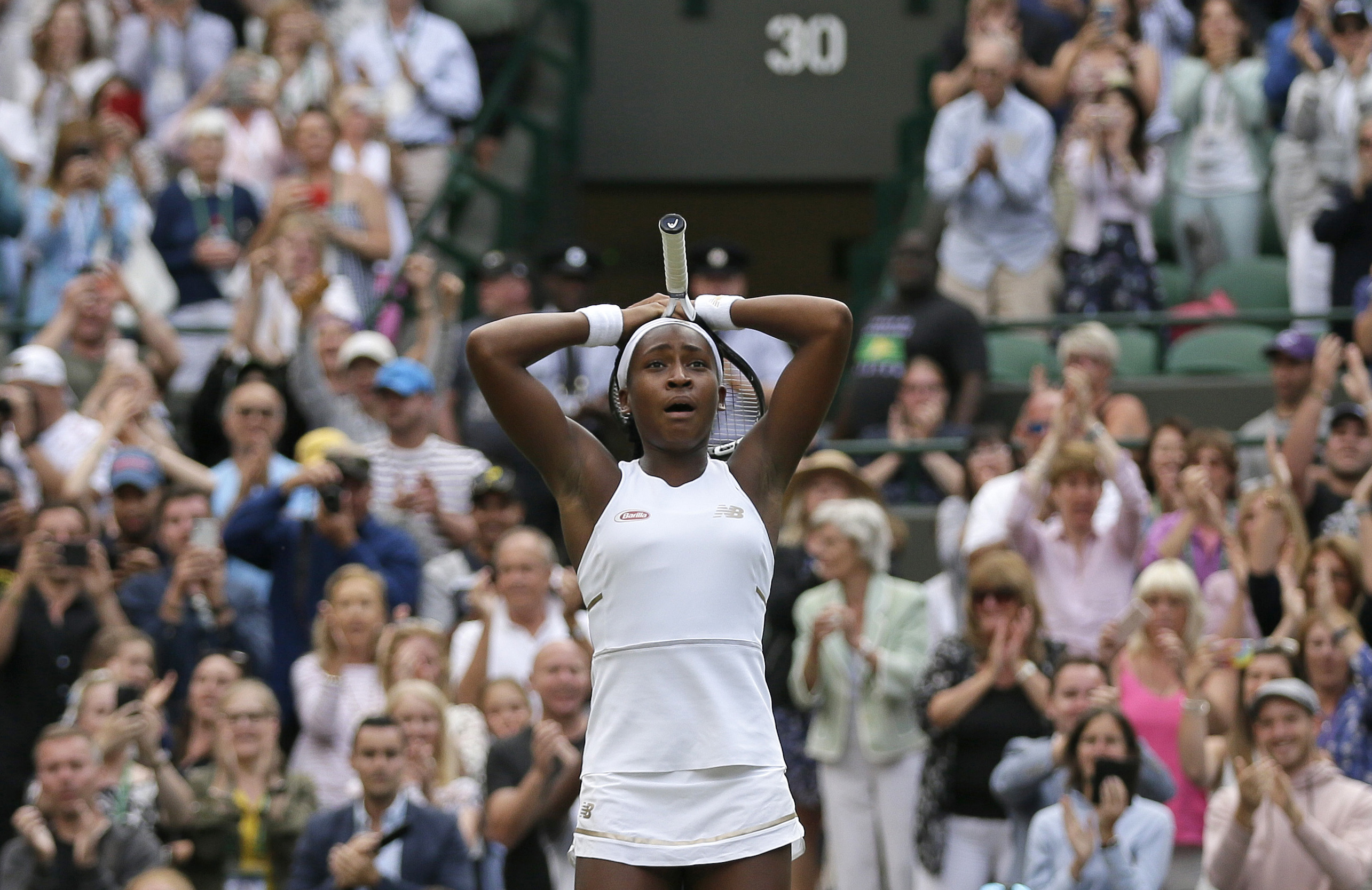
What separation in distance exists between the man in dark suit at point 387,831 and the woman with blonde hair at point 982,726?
170 centimetres

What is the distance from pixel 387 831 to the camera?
775 cm

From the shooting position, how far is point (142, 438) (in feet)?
32.9

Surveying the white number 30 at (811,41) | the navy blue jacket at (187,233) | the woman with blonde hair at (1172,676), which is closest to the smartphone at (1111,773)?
the woman with blonde hair at (1172,676)

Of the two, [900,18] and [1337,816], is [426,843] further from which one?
[900,18]

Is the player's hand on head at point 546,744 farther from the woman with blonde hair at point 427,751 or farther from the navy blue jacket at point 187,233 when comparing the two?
the navy blue jacket at point 187,233

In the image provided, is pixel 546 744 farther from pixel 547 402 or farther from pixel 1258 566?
pixel 1258 566

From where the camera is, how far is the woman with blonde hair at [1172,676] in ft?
27.1

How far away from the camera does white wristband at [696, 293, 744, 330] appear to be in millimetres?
5156

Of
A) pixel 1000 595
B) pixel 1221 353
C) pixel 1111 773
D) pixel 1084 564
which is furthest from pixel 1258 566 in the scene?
pixel 1221 353

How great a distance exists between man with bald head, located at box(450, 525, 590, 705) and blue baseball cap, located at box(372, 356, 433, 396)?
3.86 ft

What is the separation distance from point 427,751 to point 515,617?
0.90 m

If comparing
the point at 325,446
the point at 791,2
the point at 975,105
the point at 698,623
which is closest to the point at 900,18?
the point at 791,2

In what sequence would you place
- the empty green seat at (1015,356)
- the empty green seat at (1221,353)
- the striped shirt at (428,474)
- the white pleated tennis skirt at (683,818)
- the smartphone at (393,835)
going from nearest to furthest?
the white pleated tennis skirt at (683,818)
the smartphone at (393,835)
the striped shirt at (428,474)
the empty green seat at (1221,353)
the empty green seat at (1015,356)

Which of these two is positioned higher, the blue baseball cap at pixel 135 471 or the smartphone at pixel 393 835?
the blue baseball cap at pixel 135 471
